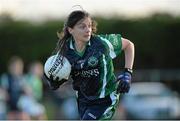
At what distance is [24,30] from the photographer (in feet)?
97.1

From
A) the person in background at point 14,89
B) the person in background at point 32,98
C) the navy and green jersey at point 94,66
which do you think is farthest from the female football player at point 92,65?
the person in background at point 32,98

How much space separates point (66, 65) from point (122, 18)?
2080 centimetres

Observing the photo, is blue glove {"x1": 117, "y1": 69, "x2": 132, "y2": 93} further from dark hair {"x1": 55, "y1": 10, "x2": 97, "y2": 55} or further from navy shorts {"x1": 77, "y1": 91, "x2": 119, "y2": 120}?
dark hair {"x1": 55, "y1": 10, "x2": 97, "y2": 55}

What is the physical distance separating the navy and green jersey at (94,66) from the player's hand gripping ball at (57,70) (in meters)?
0.06

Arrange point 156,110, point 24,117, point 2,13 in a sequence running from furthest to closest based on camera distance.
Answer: point 2,13, point 156,110, point 24,117

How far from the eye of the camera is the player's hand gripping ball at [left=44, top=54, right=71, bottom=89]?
28.3ft

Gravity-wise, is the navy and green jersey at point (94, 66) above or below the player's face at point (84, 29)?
below

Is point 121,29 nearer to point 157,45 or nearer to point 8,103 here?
point 157,45

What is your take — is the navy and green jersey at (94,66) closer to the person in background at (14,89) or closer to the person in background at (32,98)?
the person in background at (14,89)

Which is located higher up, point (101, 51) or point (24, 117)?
point (101, 51)

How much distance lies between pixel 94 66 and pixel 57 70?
1.29ft

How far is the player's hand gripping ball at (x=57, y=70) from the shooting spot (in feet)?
28.3

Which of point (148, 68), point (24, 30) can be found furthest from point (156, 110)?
point (24, 30)

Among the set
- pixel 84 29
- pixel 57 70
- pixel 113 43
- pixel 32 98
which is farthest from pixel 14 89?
pixel 84 29
